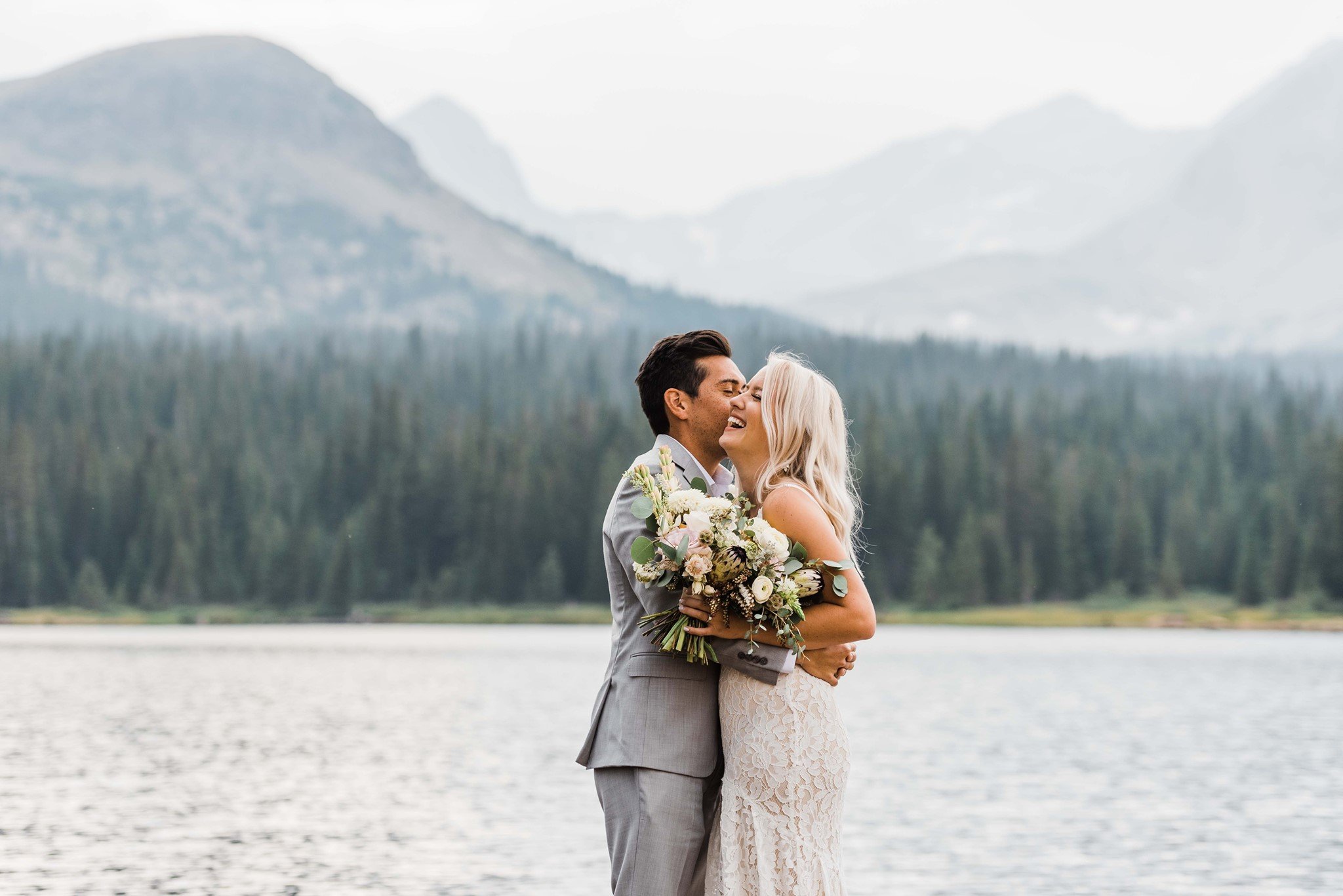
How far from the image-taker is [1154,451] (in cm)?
15488

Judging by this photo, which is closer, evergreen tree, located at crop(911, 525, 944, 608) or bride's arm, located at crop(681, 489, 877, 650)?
bride's arm, located at crop(681, 489, 877, 650)

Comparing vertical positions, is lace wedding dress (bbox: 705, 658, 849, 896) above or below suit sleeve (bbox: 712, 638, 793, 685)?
below

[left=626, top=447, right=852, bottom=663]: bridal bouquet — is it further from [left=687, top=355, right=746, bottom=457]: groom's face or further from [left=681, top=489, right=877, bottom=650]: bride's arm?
[left=687, top=355, right=746, bottom=457]: groom's face

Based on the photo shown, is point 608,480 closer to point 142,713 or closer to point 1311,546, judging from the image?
point 1311,546

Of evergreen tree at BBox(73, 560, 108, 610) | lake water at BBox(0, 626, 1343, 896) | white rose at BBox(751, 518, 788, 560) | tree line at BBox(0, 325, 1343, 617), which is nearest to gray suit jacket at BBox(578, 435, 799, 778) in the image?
white rose at BBox(751, 518, 788, 560)

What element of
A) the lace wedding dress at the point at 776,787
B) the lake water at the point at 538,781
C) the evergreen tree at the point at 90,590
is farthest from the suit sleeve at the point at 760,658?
the evergreen tree at the point at 90,590

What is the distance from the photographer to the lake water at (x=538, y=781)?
2002cm

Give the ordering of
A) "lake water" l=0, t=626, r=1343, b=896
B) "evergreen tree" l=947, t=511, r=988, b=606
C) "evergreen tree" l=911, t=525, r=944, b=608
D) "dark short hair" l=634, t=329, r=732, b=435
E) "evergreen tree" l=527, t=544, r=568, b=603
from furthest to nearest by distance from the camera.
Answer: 1. "evergreen tree" l=947, t=511, r=988, b=606
2. "evergreen tree" l=911, t=525, r=944, b=608
3. "evergreen tree" l=527, t=544, r=568, b=603
4. "lake water" l=0, t=626, r=1343, b=896
5. "dark short hair" l=634, t=329, r=732, b=435

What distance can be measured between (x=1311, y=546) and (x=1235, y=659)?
38865 mm

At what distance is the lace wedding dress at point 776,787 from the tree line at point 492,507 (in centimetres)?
9851

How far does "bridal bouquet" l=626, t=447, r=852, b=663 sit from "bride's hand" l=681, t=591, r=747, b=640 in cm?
3

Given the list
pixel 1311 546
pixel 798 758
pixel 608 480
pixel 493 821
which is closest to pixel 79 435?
pixel 608 480

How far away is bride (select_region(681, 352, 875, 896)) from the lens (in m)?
7.54

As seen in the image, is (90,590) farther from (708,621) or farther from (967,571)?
(708,621)
